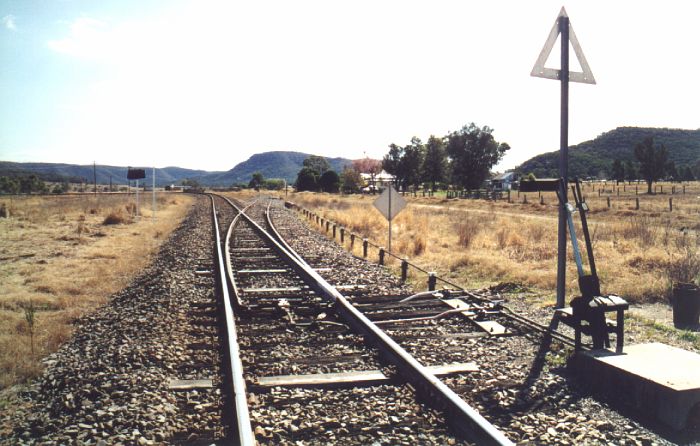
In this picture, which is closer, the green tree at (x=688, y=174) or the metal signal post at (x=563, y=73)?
the metal signal post at (x=563, y=73)

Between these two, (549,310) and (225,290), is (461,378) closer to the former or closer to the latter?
(549,310)

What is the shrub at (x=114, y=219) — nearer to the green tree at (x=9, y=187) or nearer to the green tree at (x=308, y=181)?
the green tree at (x=9, y=187)

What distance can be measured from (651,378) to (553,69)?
3997mm

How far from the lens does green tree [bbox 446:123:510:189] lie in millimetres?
73875

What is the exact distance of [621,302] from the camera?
4.99m

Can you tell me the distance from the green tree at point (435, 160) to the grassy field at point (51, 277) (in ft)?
225

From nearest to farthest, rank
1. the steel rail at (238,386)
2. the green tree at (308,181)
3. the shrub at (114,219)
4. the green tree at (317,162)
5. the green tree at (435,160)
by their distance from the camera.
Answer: the steel rail at (238,386) → the shrub at (114,219) → the green tree at (435,160) → the green tree at (308,181) → the green tree at (317,162)

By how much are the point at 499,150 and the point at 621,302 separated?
72.4 meters

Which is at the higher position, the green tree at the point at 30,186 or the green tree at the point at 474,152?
the green tree at the point at 474,152

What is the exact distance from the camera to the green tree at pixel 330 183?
8550cm

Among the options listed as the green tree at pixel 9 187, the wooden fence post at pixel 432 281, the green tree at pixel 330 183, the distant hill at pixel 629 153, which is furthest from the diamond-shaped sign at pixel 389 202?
the distant hill at pixel 629 153

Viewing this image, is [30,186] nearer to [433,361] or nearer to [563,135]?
[563,135]

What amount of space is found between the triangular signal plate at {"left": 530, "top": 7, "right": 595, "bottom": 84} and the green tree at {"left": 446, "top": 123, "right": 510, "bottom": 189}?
228 ft

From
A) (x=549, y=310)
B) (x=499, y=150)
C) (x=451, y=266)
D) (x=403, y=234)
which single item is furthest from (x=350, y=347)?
(x=499, y=150)
